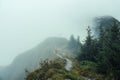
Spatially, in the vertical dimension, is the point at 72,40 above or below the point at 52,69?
above

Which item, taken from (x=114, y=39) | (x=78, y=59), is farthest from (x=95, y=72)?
(x=78, y=59)

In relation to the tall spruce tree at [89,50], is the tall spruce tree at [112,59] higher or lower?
lower

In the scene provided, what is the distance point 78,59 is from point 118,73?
3439 cm

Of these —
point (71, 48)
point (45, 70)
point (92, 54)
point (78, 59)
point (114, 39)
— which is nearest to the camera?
point (45, 70)

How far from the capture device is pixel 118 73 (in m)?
46.3

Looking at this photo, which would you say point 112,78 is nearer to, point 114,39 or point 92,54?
point 114,39

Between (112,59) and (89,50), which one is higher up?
(89,50)

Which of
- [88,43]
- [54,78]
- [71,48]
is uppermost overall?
[71,48]

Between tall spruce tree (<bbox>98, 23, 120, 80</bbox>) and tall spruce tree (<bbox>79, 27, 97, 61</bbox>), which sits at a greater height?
tall spruce tree (<bbox>79, 27, 97, 61</bbox>)

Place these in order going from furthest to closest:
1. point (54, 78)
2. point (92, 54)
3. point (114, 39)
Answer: point (92, 54) < point (114, 39) < point (54, 78)

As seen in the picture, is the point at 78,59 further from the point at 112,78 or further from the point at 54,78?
the point at 54,78

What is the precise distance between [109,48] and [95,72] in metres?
8.96

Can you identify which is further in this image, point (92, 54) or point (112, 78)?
point (92, 54)

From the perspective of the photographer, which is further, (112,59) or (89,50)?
(89,50)
